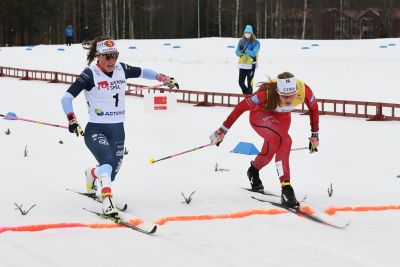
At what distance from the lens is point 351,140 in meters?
13.9

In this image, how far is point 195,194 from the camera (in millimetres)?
9047

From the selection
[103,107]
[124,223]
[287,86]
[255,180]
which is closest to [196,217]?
[124,223]

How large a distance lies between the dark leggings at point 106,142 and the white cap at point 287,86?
5.94 feet

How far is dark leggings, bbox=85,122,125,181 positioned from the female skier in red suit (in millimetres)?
1190

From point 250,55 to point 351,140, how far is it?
5.67m

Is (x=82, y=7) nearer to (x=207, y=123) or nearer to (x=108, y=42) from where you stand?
(x=207, y=123)

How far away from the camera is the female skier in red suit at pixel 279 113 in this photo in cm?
847

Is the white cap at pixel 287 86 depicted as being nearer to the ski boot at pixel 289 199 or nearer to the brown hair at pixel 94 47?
the ski boot at pixel 289 199

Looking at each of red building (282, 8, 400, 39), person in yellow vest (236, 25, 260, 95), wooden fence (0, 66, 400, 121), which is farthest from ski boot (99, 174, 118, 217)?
red building (282, 8, 400, 39)

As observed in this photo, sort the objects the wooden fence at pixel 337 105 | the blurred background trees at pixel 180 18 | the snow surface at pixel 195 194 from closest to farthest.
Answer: the snow surface at pixel 195 194 < the wooden fence at pixel 337 105 < the blurred background trees at pixel 180 18

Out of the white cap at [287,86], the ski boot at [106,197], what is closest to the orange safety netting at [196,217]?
the ski boot at [106,197]

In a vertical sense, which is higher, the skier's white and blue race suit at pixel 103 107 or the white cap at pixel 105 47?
the white cap at pixel 105 47

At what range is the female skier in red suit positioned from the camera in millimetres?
8469

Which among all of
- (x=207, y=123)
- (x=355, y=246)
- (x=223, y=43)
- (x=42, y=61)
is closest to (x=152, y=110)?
(x=207, y=123)
